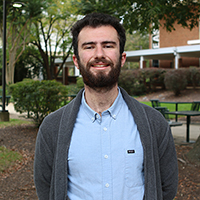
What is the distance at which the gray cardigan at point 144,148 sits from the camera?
1.78 meters

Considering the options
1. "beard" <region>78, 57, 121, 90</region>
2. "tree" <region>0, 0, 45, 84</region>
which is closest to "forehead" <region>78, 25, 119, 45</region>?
"beard" <region>78, 57, 121, 90</region>

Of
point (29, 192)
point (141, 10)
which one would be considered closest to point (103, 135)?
point (29, 192)

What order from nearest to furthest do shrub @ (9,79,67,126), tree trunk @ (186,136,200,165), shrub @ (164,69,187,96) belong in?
tree trunk @ (186,136,200,165), shrub @ (9,79,67,126), shrub @ (164,69,187,96)

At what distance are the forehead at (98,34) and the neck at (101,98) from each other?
0.33 m

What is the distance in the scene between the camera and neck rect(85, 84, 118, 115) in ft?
6.33

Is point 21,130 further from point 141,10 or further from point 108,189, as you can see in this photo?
point 108,189

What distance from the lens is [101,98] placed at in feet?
6.35

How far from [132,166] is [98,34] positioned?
0.91 metres

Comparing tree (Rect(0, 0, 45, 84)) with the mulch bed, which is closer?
the mulch bed

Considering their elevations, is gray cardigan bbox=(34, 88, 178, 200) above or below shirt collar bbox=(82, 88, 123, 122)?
below

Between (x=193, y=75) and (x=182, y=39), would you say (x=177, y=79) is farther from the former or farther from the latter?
(x=182, y=39)

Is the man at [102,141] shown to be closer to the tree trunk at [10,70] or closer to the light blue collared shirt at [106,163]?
the light blue collared shirt at [106,163]

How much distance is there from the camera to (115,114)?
6.22 feet

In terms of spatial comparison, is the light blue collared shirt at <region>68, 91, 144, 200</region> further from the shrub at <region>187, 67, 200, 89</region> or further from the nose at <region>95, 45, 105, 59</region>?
the shrub at <region>187, 67, 200, 89</region>
